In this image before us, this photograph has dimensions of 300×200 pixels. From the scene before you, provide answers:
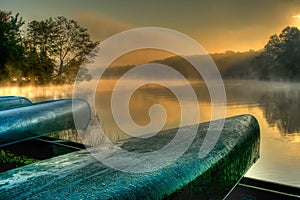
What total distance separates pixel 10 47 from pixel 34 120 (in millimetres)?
13775

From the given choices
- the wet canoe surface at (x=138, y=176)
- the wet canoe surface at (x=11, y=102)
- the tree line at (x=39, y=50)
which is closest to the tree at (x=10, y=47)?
the tree line at (x=39, y=50)

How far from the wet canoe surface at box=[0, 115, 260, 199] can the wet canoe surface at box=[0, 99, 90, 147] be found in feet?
6.28

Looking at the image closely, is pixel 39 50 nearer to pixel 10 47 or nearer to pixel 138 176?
pixel 10 47

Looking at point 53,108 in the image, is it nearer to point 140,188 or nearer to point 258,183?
point 258,183

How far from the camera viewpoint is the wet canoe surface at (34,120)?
10.2 feet

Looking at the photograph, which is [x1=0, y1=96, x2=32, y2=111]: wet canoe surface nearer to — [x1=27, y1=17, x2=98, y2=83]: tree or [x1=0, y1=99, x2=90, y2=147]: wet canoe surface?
[x1=0, y1=99, x2=90, y2=147]: wet canoe surface

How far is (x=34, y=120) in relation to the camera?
11.2 ft

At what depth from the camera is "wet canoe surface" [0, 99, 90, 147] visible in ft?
10.2

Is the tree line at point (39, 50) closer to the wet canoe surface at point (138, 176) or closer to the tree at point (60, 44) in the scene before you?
the tree at point (60, 44)

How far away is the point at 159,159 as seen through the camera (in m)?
1.28

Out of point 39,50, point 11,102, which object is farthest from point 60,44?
point 11,102

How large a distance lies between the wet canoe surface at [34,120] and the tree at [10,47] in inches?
493

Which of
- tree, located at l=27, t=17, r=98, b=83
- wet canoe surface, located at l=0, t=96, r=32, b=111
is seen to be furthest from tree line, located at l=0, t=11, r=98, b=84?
wet canoe surface, located at l=0, t=96, r=32, b=111

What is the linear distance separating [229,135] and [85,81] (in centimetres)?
2189
